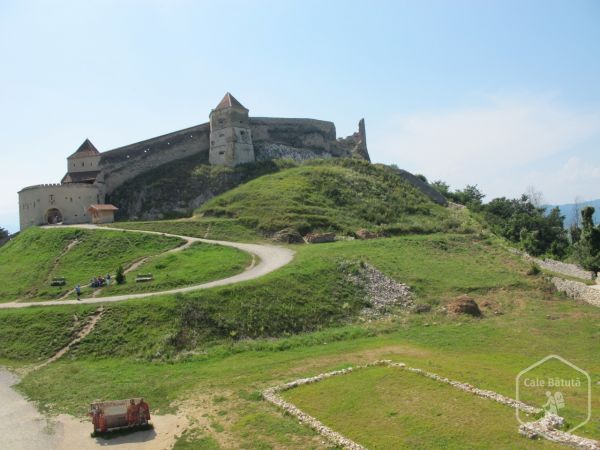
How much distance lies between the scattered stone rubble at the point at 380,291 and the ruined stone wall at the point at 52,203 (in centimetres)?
2841

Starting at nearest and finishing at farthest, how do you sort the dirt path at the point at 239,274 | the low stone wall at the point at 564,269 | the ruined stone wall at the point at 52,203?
the dirt path at the point at 239,274 < the low stone wall at the point at 564,269 < the ruined stone wall at the point at 52,203

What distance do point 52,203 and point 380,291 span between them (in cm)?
3222

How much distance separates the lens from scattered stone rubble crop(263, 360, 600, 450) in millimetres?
12625

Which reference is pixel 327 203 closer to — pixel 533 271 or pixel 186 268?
pixel 186 268

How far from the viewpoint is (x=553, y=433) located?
12852mm

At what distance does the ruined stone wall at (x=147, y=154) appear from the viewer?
176 feet

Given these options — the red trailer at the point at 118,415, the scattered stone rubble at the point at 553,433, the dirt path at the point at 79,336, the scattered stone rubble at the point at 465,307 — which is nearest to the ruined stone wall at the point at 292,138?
the scattered stone rubble at the point at 465,307

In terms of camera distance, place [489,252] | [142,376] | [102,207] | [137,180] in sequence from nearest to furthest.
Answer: [142,376]
[489,252]
[102,207]
[137,180]

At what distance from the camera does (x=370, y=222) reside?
46.9 m

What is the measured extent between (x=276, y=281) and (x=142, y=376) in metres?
10.0

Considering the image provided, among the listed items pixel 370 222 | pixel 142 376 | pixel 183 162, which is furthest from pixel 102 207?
pixel 142 376

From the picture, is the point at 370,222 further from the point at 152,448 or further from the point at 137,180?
the point at 152,448

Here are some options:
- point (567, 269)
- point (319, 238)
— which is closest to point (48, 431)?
point (319, 238)

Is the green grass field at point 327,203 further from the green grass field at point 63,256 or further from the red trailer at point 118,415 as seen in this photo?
the red trailer at point 118,415
